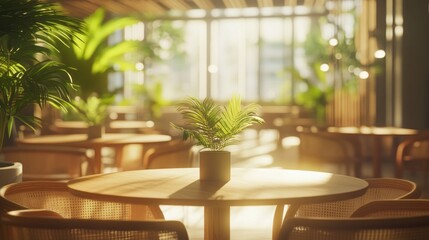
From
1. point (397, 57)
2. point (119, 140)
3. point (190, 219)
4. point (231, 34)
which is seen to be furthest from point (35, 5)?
point (231, 34)

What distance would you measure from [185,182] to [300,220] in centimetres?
85

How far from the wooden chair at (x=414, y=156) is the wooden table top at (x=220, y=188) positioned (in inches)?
131

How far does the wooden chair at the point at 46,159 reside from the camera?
14.0 feet

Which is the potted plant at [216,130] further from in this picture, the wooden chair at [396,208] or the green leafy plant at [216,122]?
the wooden chair at [396,208]

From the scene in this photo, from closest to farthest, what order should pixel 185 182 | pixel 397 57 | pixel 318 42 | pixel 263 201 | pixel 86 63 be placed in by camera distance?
pixel 263 201 < pixel 185 182 < pixel 86 63 < pixel 397 57 < pixel 318 42

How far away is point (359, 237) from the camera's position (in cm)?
181

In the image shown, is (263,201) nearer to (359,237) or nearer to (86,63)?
(359,237)

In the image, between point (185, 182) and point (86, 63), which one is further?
point (86, 63)

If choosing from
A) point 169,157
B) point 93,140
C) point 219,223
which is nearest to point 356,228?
A: point 219,223

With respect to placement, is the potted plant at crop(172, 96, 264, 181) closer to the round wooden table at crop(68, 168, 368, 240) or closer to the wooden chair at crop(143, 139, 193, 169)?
the round wooden table at crop(68, 168, 368, 240)

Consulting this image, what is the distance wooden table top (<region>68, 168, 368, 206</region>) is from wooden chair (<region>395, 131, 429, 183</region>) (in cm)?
334

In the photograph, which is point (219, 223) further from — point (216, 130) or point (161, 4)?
point (161, 4)

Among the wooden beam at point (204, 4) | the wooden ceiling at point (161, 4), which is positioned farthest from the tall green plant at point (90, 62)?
the wooden beam at point (204, 4)

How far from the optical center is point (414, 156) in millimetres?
6078
